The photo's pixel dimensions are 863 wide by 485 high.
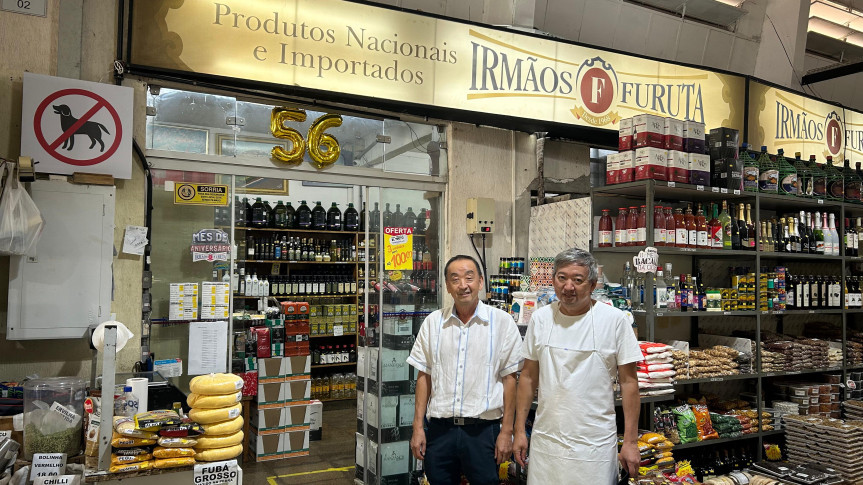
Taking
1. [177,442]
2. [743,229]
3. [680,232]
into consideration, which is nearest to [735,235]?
[743,229]

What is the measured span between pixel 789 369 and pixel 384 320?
349 centimetres

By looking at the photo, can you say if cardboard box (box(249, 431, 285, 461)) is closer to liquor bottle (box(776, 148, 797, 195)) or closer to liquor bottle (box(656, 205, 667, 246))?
liquor bottle (box(656, 205, 667, 246))

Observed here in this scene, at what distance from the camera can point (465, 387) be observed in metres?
3.20

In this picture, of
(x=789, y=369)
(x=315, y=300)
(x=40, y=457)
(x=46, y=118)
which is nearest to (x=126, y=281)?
(x=46, y=118)

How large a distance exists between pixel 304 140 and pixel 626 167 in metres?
2.50

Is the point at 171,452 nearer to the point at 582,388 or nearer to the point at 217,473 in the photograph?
the point at 217,473

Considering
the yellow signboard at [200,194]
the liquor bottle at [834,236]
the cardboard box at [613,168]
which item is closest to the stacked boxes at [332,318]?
the yellow signboard at [200,194]

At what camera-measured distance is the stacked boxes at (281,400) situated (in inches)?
243

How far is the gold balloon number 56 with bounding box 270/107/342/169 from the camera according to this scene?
4.80 m

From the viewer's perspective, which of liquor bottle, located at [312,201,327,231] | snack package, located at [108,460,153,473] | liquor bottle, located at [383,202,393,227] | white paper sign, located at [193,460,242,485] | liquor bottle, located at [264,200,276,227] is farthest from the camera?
liquor bottle, located at [312,201,327,231]

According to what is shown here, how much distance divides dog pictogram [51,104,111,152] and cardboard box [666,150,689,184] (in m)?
3.86

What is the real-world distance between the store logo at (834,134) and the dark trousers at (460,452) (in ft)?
21.8

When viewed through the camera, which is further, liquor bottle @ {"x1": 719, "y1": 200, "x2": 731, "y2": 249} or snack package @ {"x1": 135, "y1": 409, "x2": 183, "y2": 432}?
liquor bottle @ {"x1": 719, "y1": 200, "x2": 731, "y2": 249}

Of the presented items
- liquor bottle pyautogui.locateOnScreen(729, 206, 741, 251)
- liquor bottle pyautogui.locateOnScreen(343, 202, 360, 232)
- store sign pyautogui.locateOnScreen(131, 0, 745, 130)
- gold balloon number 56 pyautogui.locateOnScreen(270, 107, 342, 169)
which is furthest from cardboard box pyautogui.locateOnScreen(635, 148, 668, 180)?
liquor bottle pyautogui.locateOnScreen(343, 202, 360, 232)
